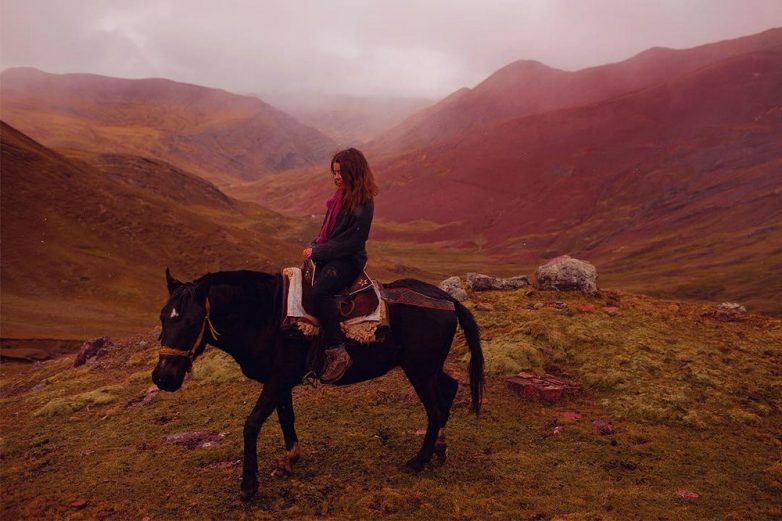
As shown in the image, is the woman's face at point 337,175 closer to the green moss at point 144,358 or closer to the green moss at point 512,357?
the green moss at point 512,357

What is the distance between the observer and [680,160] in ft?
358

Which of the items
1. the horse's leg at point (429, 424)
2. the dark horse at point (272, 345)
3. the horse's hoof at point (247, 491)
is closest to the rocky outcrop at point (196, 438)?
the dark horse at point (272, 345)

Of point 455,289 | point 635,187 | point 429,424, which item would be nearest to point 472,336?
point 429,424

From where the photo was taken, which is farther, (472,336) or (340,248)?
(472,336)

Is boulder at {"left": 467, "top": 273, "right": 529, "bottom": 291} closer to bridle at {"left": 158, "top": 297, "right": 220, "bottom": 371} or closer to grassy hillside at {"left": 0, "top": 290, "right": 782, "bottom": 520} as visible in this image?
grassy hillside at {"left": 0, "top": 290, "right": 782, "bottom": 520}

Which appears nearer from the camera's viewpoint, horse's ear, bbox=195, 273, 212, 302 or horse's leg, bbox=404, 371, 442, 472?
horse's ear, bbox=195, 273, 212, 302

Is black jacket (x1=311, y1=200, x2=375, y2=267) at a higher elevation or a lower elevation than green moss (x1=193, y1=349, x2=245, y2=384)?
higher

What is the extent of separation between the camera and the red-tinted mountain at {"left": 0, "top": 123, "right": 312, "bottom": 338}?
3594 centimetres

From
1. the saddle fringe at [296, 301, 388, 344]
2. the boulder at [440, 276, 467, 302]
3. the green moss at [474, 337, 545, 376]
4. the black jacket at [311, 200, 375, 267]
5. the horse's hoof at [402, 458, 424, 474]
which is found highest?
the black jacket at [311, 200, 375, 267]

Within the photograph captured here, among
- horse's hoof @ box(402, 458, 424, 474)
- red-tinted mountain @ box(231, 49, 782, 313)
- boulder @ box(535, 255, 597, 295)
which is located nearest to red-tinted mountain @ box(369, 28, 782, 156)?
red-tinted mountain @ box(231, 49, 782, 313)

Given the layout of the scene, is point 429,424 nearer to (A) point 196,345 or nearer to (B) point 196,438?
(A) point 196,345

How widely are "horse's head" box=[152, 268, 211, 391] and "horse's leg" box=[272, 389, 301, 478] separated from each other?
5.25 feet

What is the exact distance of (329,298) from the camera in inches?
265

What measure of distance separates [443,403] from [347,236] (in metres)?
3.27
